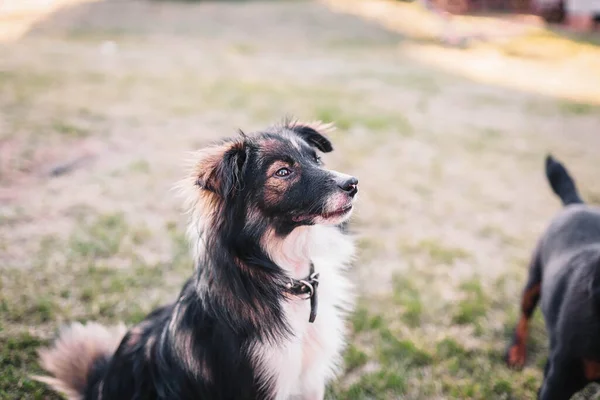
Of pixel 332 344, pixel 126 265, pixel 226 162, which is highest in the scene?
pixel 226 162

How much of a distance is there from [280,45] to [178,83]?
17.1 ft

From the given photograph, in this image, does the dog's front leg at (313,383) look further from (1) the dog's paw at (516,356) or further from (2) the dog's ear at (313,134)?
(1) the dog's paw at (516,356)

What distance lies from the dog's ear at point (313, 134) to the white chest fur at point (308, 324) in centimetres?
47

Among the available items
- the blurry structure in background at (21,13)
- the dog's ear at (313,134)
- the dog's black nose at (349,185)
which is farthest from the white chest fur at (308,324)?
the blurry structure in background at (21,13)

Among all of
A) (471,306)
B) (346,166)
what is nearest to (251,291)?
(471,306)

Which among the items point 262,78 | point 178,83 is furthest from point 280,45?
point 178,83

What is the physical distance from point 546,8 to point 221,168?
2005 centimetres

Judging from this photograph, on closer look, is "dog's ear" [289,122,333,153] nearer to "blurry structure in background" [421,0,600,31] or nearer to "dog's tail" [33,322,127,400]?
"dog's tail" [33,322,127,400]

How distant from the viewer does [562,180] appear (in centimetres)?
294

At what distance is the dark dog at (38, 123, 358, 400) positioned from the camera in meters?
1.94

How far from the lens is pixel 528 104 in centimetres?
852

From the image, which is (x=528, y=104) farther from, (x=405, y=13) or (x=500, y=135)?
(x=405, y=13)

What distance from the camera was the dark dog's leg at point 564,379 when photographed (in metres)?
2.08

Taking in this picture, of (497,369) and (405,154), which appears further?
(405,154)
